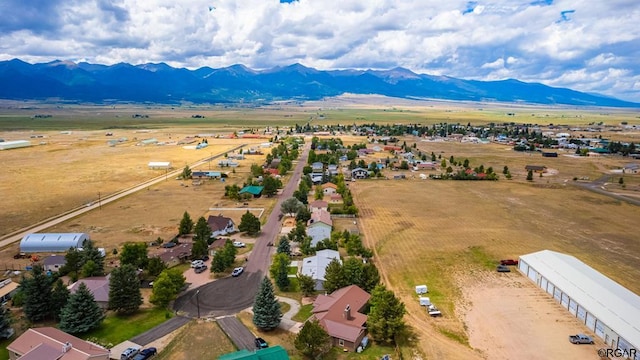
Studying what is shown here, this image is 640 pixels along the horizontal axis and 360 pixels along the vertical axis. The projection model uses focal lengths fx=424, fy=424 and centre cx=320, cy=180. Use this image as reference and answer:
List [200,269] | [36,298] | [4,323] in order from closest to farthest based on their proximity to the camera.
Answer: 1. [4,323]
2. [36,298]
3. [200,269]

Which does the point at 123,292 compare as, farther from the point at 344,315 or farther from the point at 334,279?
the point at 344,315

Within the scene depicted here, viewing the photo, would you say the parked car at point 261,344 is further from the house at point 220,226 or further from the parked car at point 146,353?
the house at point 220,226

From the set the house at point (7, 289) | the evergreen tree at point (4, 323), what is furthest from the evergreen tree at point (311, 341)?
the house at point (7, 289)

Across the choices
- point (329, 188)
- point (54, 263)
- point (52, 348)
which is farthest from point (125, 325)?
point (329, 188)

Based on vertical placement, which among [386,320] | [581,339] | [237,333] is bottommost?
[237,333]

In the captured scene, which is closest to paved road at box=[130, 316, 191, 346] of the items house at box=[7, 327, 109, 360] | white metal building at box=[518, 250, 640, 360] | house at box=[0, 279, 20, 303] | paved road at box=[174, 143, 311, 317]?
paved road at box=[174, 143, 311, 317]

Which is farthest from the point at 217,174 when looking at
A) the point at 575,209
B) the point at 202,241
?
the point at 575,209
